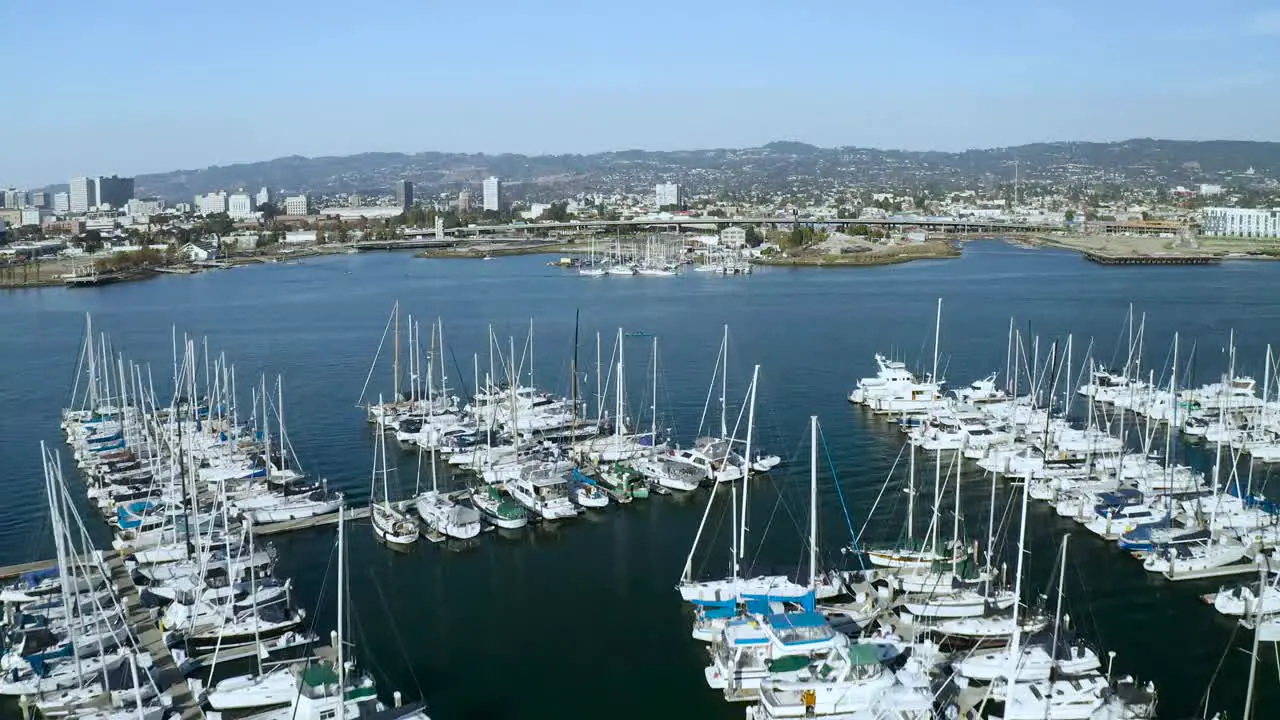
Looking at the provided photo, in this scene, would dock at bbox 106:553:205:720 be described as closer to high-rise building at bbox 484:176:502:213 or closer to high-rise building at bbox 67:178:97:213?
high-rise building at bbox 484:176:502:213

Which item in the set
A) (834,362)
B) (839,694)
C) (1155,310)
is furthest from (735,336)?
(839,694)

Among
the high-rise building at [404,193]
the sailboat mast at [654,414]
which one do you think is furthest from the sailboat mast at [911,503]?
the high-rise building at [404,193]

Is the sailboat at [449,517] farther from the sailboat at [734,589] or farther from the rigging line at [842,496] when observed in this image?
the rigging line at [842,496]

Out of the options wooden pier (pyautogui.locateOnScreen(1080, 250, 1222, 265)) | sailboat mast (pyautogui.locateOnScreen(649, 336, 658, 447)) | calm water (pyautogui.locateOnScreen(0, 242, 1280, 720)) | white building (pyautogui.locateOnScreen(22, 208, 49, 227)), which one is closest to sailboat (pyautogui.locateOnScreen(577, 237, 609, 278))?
calm water (pyautogui.locateOnScreen(0, 242, 1280, 720))

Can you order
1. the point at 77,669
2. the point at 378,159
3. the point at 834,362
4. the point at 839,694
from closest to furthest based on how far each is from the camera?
1. the point at 839,694
2. the point at 77,669
3. the point at 834,362
4. the point at 378,159

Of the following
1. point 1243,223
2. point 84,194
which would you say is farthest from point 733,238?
point 84,194

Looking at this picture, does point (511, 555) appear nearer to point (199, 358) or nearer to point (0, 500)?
point (0, 500)

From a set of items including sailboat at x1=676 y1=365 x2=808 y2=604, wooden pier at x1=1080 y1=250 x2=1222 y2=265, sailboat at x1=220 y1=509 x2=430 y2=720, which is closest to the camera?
sailboat at x1=220 y1=509 x2=430 y2=720
